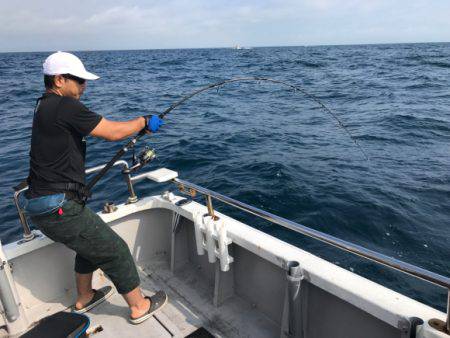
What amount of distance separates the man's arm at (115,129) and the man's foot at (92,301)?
5.45 ft

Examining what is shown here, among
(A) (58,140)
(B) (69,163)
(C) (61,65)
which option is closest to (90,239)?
(B) (69,163)

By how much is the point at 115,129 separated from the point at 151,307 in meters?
1.63

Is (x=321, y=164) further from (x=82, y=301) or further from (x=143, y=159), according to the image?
(x=82, y=301)

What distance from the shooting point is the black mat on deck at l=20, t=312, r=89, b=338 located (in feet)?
7.90

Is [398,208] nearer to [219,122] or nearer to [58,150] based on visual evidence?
[58,150]

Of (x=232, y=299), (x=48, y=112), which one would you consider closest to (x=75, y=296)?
(x=232, y=299)

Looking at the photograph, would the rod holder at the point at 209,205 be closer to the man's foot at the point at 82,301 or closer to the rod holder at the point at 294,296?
the rod holder at the point at 294,296

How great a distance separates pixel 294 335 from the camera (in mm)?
2490

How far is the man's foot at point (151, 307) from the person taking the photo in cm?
303

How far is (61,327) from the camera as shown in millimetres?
2490

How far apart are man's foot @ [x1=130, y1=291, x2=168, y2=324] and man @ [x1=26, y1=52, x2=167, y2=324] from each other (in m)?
0.31

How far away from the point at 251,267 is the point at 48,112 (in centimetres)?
202

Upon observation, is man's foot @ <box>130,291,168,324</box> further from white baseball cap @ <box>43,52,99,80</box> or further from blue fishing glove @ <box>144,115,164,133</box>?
white baseball cap @ <box>43,52,99,80</box>

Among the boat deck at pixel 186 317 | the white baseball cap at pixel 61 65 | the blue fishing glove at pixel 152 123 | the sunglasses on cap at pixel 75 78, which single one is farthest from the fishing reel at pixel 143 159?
the boat deck at pixel 186 317
